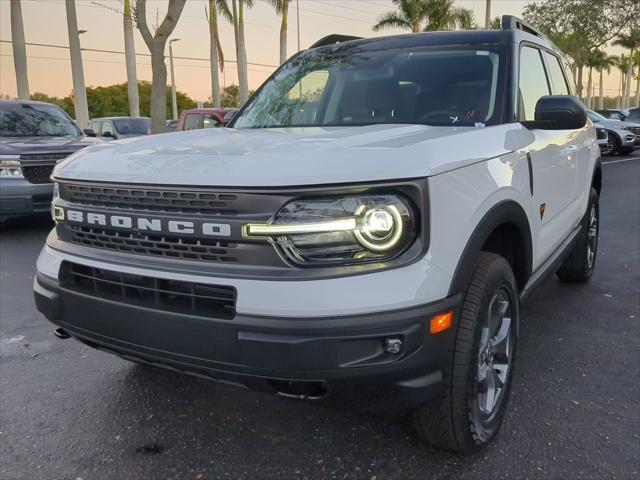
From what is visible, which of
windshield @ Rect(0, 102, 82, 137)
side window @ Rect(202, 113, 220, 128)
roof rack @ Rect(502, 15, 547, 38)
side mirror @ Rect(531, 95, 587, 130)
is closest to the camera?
side mirror @ Rect(531, 95, 587, 130)

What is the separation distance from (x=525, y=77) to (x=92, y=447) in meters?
2.93

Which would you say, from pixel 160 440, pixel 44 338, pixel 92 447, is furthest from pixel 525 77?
pixel 44 338

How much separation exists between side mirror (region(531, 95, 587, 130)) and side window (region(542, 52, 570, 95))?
3.79 ft

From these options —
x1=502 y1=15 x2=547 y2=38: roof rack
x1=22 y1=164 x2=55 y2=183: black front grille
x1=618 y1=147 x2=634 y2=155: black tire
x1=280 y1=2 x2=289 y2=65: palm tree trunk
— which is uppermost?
x1=280 y1=2 x2=289 y2=65: palm tree trunk

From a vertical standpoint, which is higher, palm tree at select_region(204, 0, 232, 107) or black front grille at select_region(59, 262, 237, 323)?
palm tree at select_region(204, 0, 232, 107)

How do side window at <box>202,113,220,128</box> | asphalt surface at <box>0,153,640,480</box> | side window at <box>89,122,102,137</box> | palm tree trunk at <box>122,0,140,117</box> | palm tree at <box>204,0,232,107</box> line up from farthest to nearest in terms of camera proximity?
palm tree at <box>204,0,232,107</box>
palm tree trunk at <box>122,0,140,117</box>
side window at <box>89,122,102,137</box>
side window at <box>202,113,220,128</box>
asphalt surface at <box>0,153,640,480</box>

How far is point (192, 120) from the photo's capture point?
12539mm

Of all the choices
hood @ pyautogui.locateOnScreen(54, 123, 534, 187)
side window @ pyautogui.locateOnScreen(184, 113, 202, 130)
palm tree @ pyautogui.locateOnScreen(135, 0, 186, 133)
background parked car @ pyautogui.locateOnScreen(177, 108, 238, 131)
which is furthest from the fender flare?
palm tree @ pyautogui.locateOnScreen(135, 0, 186, 133)

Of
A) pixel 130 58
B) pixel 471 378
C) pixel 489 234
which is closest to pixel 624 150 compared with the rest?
pixel 130 58

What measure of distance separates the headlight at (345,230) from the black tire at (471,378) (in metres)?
0.45

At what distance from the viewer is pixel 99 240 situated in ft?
7.82

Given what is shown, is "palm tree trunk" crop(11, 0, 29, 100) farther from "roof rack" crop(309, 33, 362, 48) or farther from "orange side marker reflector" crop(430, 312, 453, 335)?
"orange side marker reflector" crop(430, 312, 453, 335)

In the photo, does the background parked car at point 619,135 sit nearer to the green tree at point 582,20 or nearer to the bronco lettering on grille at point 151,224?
the green tree at point 582,20

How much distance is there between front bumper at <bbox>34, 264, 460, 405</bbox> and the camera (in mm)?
1919
